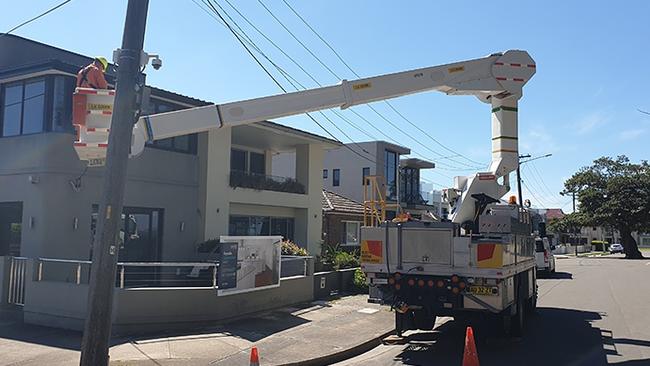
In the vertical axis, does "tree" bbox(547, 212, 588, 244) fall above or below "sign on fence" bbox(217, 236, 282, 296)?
above

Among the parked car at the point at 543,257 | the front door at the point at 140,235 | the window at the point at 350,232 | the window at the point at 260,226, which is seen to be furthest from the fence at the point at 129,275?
the parked car at the point at 543,257

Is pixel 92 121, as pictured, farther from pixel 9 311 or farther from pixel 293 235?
pixel 293 235

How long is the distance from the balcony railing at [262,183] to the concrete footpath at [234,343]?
8228 mm

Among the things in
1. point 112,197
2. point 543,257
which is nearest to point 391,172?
point 543,257

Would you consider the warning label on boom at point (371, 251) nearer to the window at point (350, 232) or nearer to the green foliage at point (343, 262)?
the green foliage at point (343, 262)

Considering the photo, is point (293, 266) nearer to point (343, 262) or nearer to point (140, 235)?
point (343, 262)

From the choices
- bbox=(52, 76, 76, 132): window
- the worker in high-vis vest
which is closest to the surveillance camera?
the worker in high-vis vest

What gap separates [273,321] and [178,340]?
2597 mm

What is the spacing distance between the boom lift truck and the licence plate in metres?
0.02

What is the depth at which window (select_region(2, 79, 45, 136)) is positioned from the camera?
49.3 ft

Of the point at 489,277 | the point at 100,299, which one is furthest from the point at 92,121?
the point at 489,277

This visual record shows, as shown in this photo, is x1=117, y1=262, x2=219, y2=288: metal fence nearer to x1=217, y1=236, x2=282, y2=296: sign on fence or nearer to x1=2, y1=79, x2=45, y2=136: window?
x1=217, y1=236, x2=282, y2=296: sign on fence

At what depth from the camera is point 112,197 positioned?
7.55 m

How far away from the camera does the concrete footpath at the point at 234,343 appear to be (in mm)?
9078
